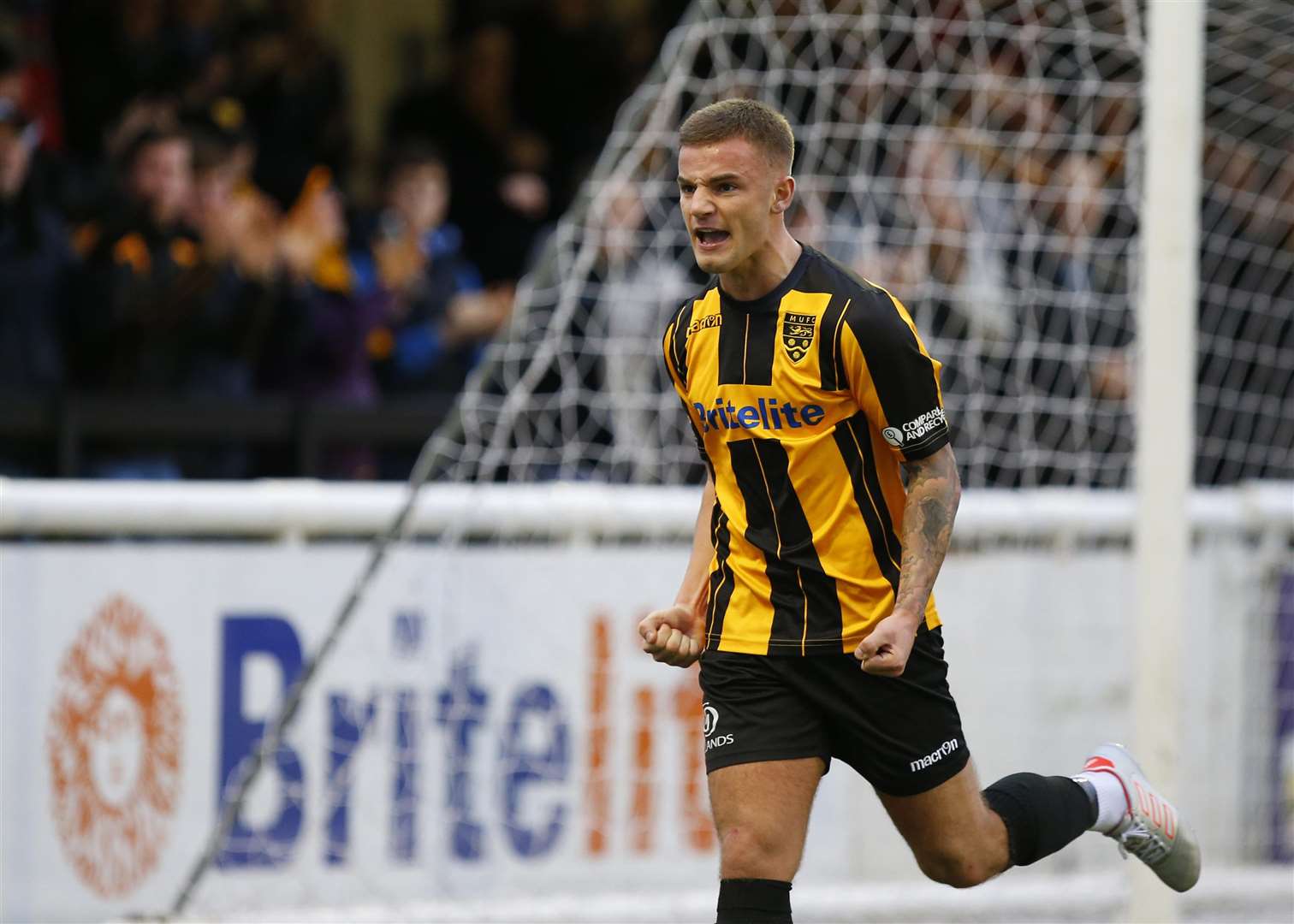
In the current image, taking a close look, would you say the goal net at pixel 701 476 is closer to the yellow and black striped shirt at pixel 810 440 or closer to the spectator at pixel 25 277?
the spectator at pixel 25 277

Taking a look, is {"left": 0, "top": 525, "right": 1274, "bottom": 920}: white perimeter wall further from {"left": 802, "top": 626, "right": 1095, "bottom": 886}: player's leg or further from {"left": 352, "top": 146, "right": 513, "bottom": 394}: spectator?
{"left": 802, "top": 626, "right": 1095, "bottom": 886}: player's leg

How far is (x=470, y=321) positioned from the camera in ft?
27.3

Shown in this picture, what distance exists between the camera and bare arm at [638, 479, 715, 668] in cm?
406

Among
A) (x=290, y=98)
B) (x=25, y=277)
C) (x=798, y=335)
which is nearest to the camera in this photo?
(x=798, y=335)

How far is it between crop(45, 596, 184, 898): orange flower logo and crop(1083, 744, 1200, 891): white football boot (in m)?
2.87

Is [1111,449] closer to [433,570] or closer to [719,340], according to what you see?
[433,570]

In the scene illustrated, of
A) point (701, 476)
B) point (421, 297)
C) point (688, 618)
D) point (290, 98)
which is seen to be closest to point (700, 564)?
point (688, 618)

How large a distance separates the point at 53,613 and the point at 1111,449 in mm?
4618

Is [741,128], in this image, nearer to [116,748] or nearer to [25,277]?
[116,748]

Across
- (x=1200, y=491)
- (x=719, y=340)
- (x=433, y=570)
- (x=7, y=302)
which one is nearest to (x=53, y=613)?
(x=433, y=570)

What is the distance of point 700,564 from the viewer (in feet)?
14.0

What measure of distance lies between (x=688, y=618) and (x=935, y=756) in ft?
1.94

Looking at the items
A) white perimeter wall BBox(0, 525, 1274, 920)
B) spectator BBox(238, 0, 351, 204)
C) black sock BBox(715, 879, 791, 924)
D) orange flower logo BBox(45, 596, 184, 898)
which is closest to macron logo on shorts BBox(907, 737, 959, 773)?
black sock BBox(715, 879, 791, 924)

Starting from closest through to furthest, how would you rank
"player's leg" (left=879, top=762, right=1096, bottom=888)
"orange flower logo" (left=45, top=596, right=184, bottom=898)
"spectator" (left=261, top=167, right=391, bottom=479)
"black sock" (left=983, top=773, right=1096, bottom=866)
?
"player's leg" (left=879, top=762, right=1096, bottom=888) → "black sock" (left=983, top=773, right=1096, bottom=866) → "orange flower logo" (left=45, top=596, right=184, bottom=898) → "spectator" (left=261, top=167, right=391, bottom=479)
